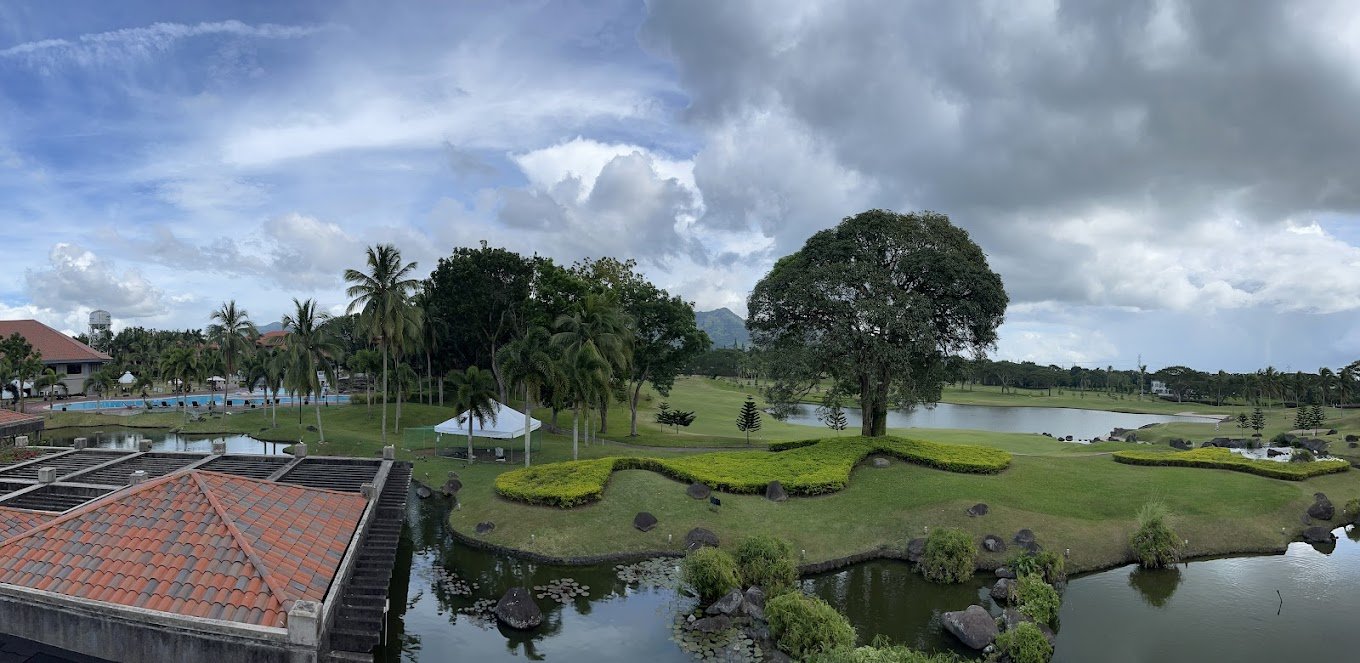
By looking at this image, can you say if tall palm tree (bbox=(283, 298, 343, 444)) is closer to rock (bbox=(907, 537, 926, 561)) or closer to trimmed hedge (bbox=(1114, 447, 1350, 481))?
rock (bbox=(907, 537, 926, 561))

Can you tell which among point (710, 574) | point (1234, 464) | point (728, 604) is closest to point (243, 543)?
point (710, 574)

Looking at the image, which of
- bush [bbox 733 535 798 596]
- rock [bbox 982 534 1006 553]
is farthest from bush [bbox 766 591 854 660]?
rock [bbox 982 534 1006 553]

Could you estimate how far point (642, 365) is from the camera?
192 feet

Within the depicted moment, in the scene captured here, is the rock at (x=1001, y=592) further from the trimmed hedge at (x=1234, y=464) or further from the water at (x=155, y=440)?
the water at (x=155, y=440)

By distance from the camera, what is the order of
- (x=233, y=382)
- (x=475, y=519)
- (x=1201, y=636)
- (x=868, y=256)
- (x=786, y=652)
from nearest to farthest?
(x=786, y=652)
(x=1201, y=636)
(x=475, y=519)
(x=868, y=256)
(x=233, y=382)

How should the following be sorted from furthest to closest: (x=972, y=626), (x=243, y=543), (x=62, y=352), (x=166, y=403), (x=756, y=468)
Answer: (x=62, y=352)
(x=166, y=403)
(x=756, y=468)
(x=972, y=626)
(x=243, y=543)

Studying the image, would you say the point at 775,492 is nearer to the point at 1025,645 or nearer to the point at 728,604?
the point at 728,604

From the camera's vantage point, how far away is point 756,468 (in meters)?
37.6

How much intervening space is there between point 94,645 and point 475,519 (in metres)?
18.2

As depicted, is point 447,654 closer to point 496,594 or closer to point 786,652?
point 496,594

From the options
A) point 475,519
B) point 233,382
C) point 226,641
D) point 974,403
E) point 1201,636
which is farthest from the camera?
point 974,403

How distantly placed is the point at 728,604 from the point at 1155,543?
19.9 meters

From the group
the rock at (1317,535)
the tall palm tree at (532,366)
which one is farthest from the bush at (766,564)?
the rock at (1317,535)

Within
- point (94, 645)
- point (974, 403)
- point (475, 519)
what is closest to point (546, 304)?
point (475, 519)
